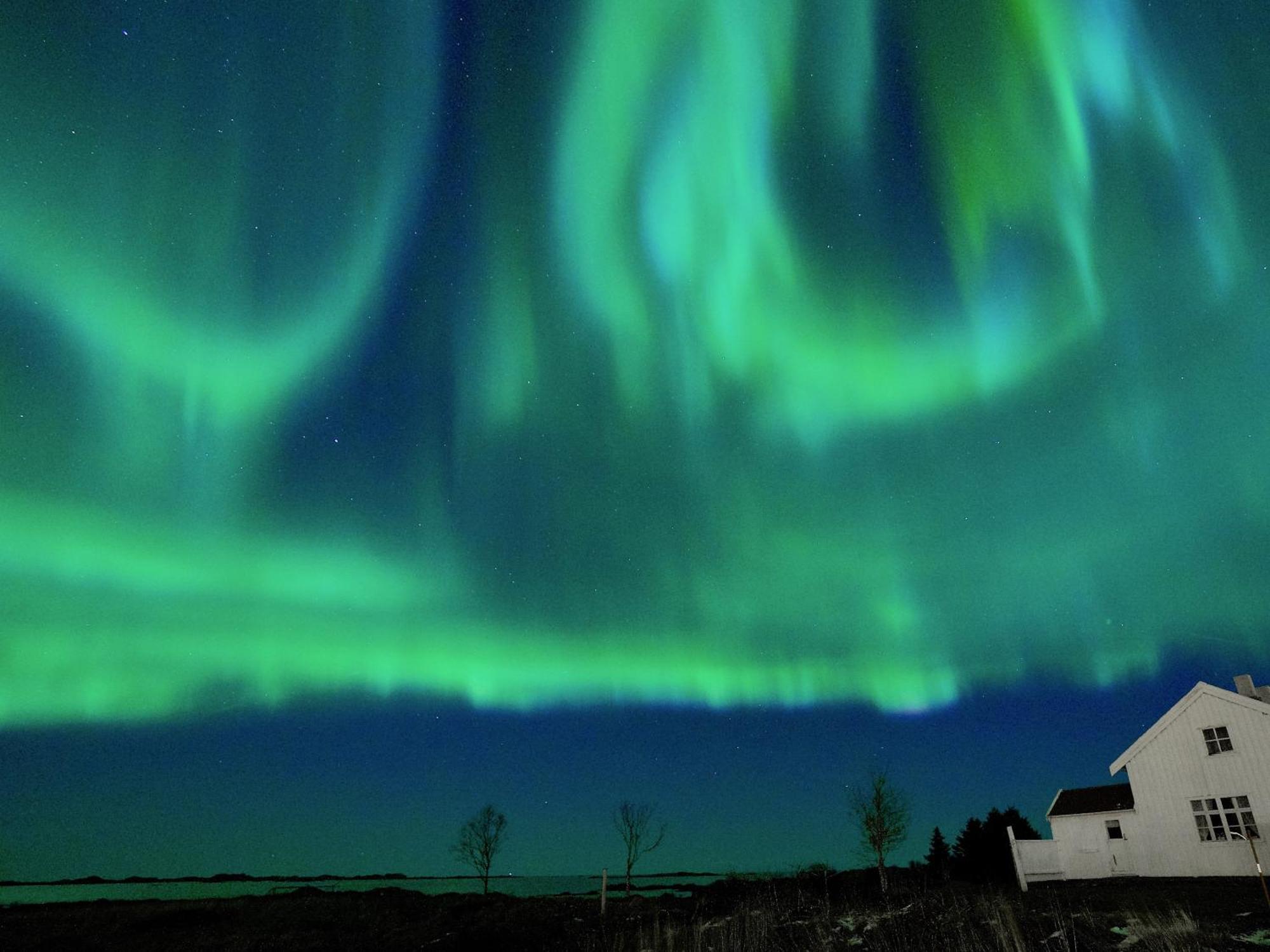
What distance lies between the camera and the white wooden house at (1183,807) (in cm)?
3023

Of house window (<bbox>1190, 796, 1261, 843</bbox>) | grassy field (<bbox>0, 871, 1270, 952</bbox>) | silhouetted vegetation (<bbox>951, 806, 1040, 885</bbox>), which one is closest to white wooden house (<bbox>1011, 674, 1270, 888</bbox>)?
house window (<bbox>1190, 796, 1261, 843</bbox>)

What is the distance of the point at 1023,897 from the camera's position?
28.4m

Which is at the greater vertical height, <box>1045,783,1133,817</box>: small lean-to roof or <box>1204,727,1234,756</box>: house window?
<box>1204,727,1234,756</box>: house window

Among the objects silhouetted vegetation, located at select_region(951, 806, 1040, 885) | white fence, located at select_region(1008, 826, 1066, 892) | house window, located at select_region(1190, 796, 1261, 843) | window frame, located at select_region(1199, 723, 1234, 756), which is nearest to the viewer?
house window, located at select_region(1190, 796, 1261, 843)

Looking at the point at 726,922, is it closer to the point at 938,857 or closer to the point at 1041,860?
the point at 1041,860


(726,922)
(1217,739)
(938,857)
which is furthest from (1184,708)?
(938,857)

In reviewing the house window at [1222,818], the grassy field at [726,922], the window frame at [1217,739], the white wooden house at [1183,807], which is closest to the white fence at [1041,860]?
the white wooden house at [1183,807]

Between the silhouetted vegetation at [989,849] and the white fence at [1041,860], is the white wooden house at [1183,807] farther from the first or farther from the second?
the silhouetted vegetation at [989,849]

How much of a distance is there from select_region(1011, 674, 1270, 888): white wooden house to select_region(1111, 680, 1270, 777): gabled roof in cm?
3

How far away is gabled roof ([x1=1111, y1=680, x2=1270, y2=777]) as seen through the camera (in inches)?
1204

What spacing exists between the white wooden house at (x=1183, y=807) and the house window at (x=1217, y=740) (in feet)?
0.10

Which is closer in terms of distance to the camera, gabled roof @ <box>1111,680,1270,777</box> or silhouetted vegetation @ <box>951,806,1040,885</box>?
gabled roof @ <box>1111,680,1270,777</box>

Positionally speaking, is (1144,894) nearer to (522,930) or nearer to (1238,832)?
(1238,832)

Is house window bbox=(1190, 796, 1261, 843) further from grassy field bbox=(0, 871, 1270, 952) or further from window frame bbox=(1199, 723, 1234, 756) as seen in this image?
grassy field bbox=(0, 871, 1270, 952)
